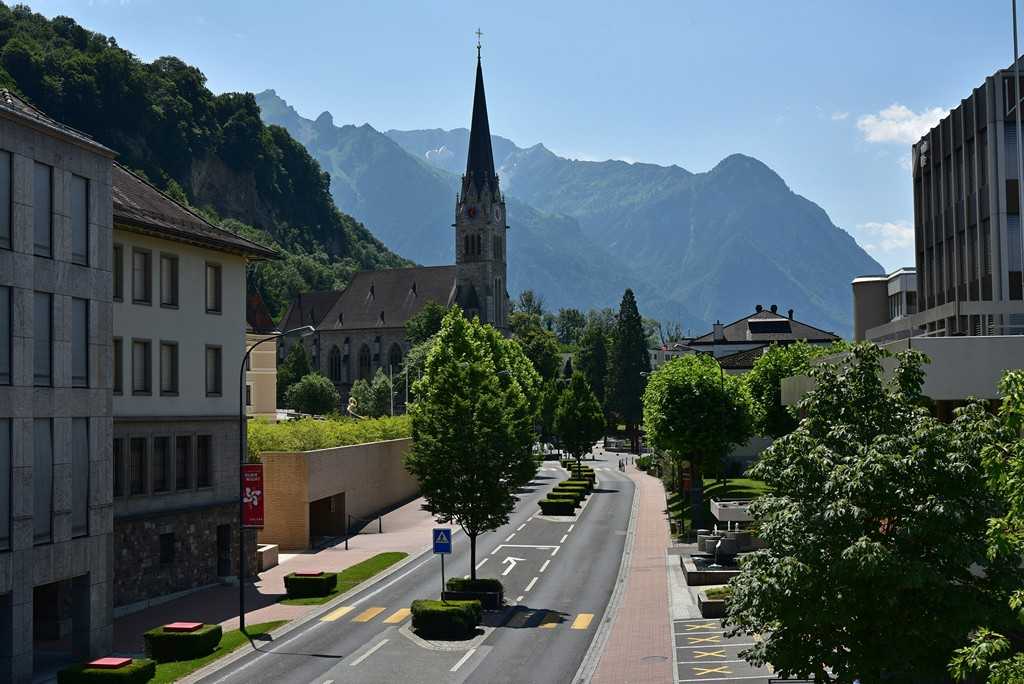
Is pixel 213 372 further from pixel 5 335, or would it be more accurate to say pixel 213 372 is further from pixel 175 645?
pixel 5 335

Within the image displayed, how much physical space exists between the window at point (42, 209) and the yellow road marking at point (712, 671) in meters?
22.5

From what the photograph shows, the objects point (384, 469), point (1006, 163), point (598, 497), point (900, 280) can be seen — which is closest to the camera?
point (1006, 163)

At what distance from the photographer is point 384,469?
7844 cm

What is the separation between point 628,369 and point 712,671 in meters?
136

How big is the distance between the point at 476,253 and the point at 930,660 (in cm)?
17116

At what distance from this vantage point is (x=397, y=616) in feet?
143

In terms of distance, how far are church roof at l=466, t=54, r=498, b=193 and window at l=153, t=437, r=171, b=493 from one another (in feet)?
431

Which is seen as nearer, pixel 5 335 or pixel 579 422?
pixel 5 335

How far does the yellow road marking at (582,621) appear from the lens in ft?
137

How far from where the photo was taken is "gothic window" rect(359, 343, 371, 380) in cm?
19500

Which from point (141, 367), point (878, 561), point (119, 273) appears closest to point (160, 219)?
point (119, 273)

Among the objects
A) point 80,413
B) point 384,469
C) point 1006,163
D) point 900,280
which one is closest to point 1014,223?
point 1006,163

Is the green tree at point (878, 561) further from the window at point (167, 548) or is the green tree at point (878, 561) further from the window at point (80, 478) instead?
the window at point (167, 548)

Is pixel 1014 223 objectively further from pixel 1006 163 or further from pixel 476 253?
pixel 476 253
